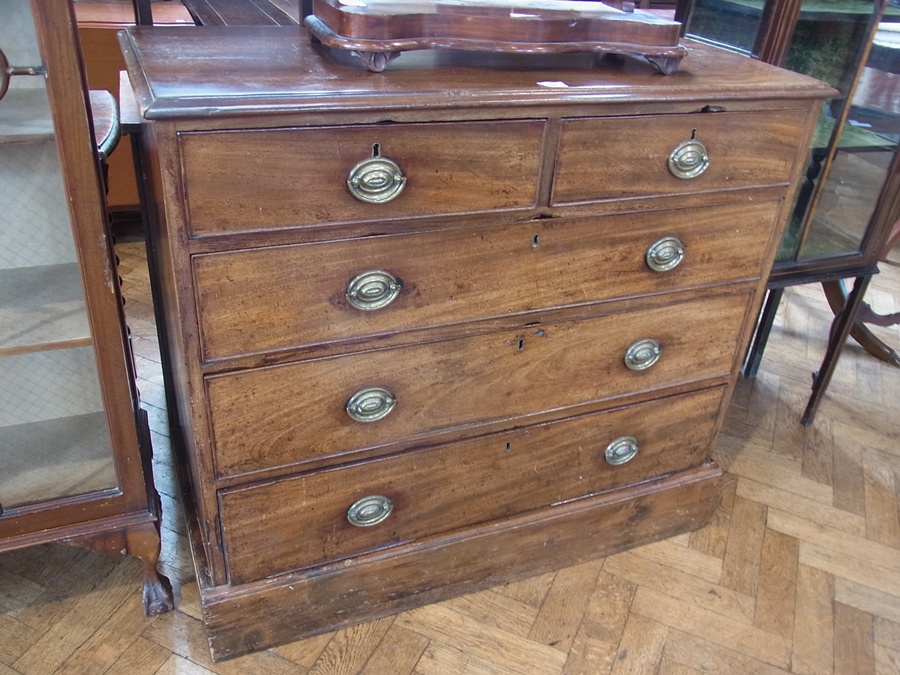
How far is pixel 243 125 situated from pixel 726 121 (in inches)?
29.5

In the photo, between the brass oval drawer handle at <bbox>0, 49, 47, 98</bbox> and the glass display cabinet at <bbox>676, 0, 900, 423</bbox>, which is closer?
the brass oval drawer handle at <bbox>0, 49, 47, 98</bbox>

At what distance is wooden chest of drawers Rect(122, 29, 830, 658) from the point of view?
3.48 feet

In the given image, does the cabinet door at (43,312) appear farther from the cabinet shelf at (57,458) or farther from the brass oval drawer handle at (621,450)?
the brass oval drawer handle at (621,450)

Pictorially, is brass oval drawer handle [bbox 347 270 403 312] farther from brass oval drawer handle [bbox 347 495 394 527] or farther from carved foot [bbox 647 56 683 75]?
carved foot [bbox 647 56 683 75]

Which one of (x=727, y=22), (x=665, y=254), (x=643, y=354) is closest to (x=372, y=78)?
(x=665, y=254)

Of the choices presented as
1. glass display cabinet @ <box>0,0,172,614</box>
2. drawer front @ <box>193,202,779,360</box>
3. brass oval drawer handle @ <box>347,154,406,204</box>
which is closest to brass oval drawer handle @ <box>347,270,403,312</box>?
drawer front @ <box>193,202,779,360</box>

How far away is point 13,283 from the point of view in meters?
1.22

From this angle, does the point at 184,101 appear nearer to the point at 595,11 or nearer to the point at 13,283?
the point at 13,283

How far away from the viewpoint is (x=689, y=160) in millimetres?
1268

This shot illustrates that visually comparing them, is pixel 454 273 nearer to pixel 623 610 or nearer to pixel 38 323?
pixel 38 323

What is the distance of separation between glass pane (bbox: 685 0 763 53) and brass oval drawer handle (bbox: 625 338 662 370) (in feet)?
2.22

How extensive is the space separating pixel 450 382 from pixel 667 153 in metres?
0.50

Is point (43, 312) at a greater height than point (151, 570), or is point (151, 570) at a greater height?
point (43, 312)

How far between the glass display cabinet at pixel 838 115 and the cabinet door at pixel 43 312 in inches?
51.2
